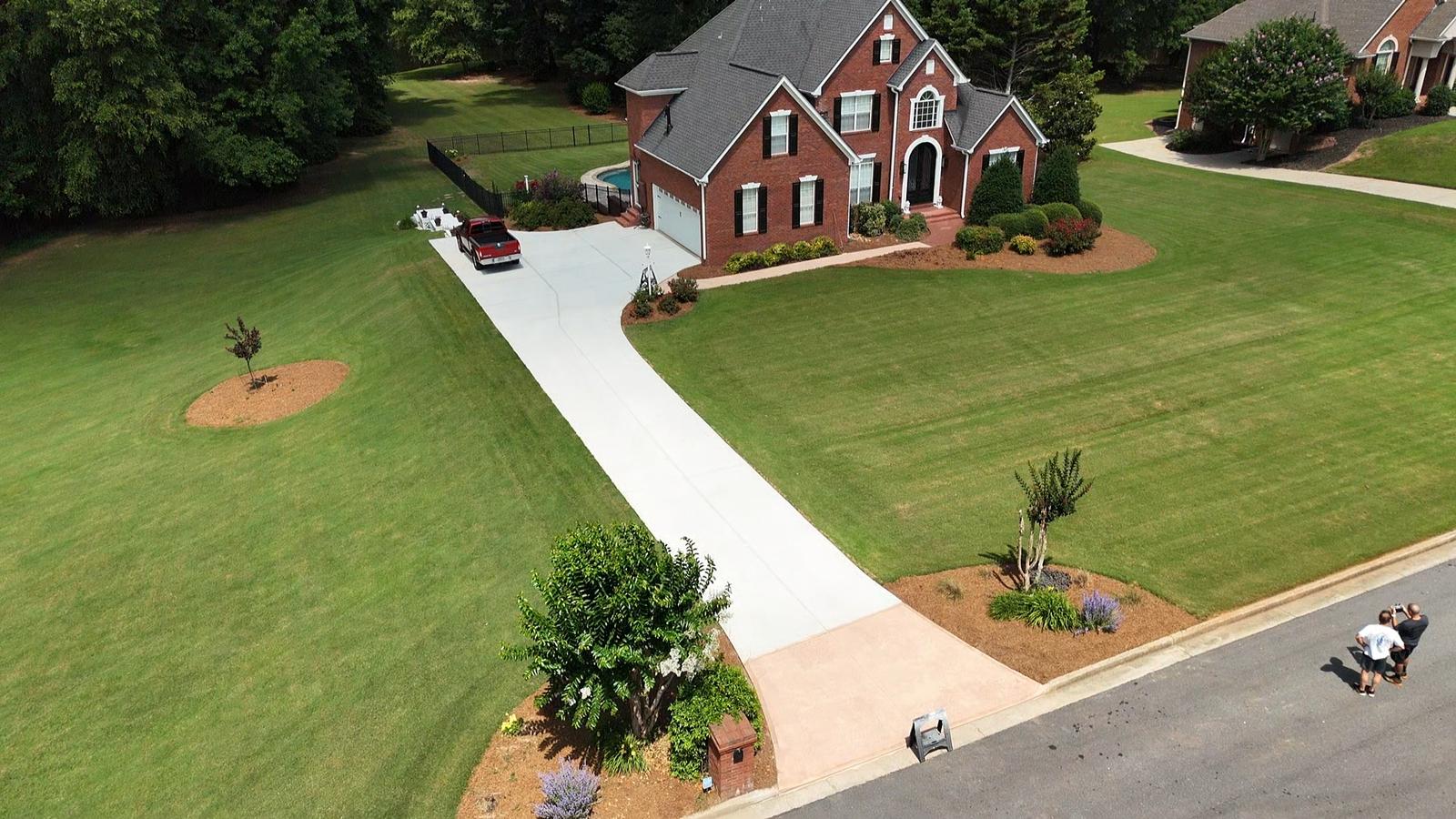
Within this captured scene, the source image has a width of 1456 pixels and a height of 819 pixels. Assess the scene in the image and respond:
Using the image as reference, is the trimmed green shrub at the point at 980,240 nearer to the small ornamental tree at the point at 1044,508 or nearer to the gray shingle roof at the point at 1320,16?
the small ornamental tree at the point at 1044,508

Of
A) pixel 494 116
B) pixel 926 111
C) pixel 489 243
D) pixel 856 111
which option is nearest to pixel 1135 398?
pixel 856 111

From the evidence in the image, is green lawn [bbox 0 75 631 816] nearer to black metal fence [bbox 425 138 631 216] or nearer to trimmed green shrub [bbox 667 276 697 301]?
trimmed green shrub [bbox 667 276 697 301]

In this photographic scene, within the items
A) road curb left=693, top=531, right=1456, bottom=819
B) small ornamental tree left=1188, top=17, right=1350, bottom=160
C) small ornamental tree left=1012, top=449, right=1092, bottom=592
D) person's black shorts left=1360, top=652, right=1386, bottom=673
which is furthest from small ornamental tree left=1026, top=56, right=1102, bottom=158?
person's black shorts left=1360, top=652, right=1386, bottom=673

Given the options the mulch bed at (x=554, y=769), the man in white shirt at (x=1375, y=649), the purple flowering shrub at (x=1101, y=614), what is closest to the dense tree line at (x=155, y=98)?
the mulch bed at (x=554, y=769)

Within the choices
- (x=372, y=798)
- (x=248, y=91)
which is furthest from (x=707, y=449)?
(x=248, y=91)

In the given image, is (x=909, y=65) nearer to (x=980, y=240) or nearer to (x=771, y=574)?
(x=980, y=240)
